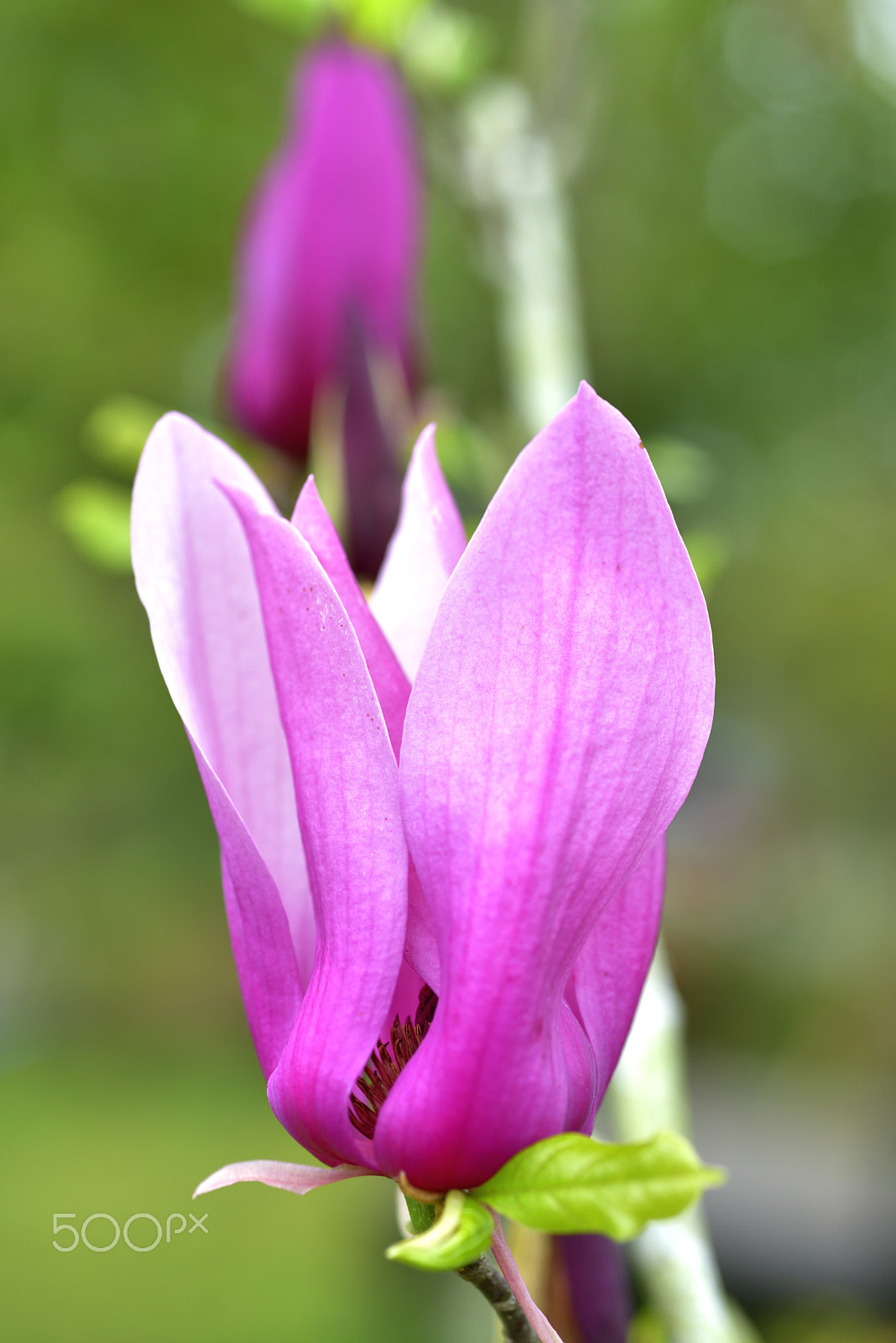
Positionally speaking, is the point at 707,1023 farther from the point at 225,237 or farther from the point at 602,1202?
the point at 602,1202

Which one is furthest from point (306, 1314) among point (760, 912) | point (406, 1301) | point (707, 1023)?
point (760, 912)

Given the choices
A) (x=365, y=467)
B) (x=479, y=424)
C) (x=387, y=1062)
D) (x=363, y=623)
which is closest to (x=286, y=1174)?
(x=387, y=1062)

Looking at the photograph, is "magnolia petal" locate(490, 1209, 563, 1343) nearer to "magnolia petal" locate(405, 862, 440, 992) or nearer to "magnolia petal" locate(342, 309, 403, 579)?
"magnolia petal" locate(405, 862, 440, 992)

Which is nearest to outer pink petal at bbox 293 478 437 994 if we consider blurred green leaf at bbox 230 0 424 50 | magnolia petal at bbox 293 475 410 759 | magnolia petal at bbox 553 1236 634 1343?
magnolia petal at bbox 293 475 410 759

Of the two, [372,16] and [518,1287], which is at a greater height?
[372,16]

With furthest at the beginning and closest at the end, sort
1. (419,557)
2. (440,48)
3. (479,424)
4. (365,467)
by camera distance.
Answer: (479,424) → (440,48) → (365,467) → (419,557)

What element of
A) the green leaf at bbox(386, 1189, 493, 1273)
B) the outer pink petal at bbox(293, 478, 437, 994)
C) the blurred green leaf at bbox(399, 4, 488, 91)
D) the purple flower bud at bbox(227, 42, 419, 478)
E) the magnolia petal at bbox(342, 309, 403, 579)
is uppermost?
the blurred green leaf at bbox(399, 4, 488, 91)

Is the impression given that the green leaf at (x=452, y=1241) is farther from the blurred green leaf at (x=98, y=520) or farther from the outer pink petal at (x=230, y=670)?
the blurred green leaf at (x=98, y=520)

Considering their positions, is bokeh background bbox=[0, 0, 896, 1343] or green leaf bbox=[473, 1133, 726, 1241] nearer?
green leaf bbox=[473, 1133, 726, 1241]

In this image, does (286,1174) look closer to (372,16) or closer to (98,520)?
(98,520)
